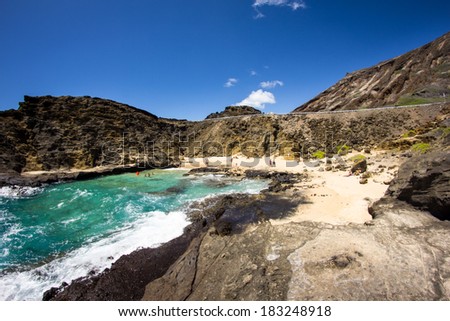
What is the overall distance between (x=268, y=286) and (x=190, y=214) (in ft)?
28.7

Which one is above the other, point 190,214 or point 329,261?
point 329,261

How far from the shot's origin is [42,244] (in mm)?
11125

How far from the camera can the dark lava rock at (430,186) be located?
8.27m

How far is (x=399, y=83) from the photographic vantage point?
44.3 metres

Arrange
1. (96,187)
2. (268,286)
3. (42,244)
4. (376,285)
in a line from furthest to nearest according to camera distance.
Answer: (96,187) → (42,244) → (268,286) → (376,285)

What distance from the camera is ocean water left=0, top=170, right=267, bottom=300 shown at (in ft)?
29.1

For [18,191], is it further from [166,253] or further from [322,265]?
[322,265]

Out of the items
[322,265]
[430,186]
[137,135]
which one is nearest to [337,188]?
[430,186]

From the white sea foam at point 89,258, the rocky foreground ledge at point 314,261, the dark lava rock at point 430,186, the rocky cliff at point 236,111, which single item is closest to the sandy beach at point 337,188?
the rocky foreground ledge at point 314,261

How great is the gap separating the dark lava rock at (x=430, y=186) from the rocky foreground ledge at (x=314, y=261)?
3 cm

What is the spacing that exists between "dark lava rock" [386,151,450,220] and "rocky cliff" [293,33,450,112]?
34039 millimetres

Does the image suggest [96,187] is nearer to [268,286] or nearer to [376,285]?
[268,286]

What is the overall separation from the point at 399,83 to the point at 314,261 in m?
51.6
